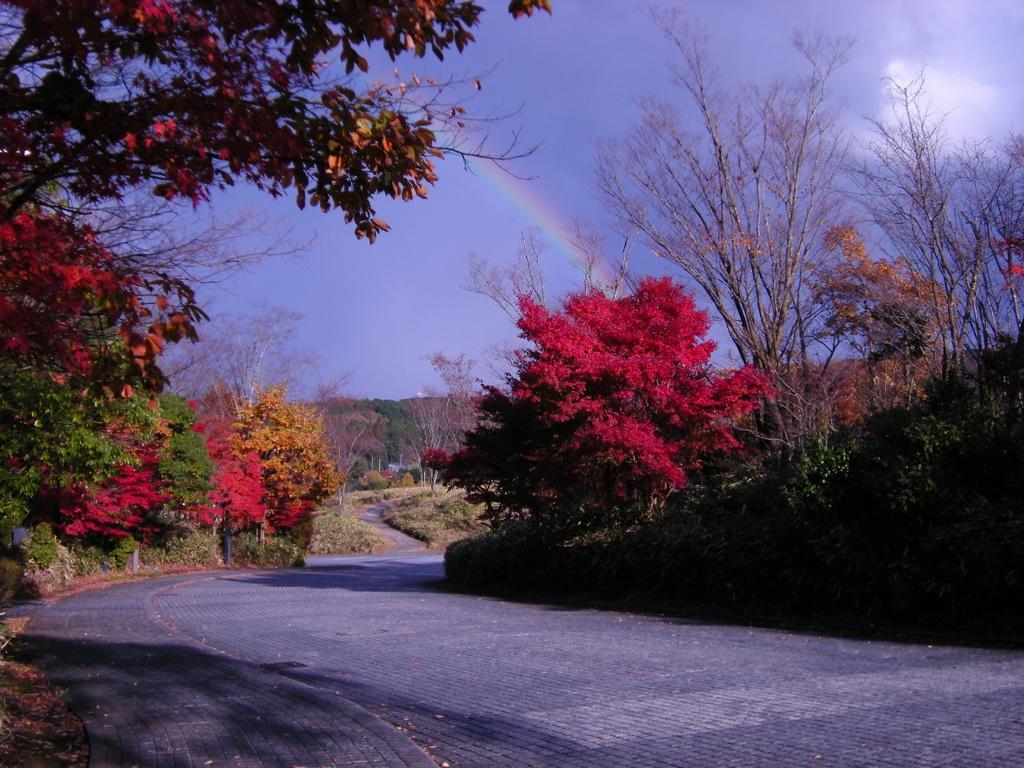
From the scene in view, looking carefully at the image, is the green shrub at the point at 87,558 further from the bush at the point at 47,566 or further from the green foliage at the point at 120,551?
the bush at the point at 47,566

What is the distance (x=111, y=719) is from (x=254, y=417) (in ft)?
98.3

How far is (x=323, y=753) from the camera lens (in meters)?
5.62

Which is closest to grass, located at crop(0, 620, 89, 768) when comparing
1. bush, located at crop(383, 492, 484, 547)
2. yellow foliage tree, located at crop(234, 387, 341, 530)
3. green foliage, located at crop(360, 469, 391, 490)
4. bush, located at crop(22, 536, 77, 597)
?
bush, located at crop(22, 536, 77, 597)

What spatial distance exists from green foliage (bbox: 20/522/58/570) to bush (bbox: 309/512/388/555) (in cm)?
2205

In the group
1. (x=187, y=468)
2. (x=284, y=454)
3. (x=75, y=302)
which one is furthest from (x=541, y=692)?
(x=284, y=454)

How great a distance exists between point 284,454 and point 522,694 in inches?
1156

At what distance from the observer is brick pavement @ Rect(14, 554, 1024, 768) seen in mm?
5695

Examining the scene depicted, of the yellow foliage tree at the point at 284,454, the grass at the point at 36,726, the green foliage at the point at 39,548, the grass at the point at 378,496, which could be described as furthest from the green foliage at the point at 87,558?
the grass at the point at 378,496

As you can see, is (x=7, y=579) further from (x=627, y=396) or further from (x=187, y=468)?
(x=627, y=396)

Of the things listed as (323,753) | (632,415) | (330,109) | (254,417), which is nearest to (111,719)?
(323,753)

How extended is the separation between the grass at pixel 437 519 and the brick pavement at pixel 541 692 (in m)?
36.3

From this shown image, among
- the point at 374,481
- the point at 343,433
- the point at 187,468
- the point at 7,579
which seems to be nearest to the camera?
the point at 7,579

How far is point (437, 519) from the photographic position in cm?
5303

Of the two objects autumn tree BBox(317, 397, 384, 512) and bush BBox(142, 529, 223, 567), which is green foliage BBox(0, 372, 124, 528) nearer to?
bush BBox(142, 529, 223, 567)
